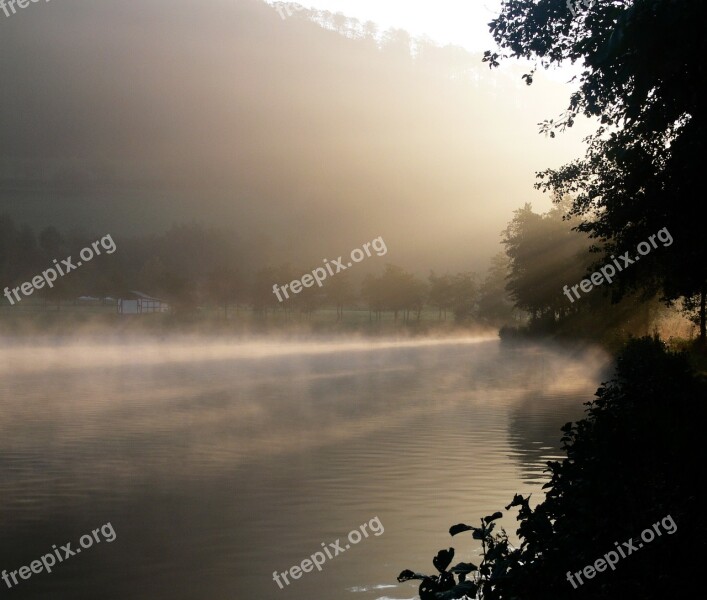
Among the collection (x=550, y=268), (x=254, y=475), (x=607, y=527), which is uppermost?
(x=550, y=268)

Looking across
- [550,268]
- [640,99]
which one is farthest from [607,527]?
[550,268]

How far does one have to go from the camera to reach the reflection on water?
13625 mm

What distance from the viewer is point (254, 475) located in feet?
72.5

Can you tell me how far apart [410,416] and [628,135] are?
14.3 meters

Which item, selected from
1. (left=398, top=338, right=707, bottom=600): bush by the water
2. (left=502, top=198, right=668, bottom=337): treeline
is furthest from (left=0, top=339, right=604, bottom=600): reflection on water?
(left=502, top=198, right=668, bottom=337): treeline

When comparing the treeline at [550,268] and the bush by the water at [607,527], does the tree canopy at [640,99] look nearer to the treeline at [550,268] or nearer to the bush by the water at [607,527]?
the bush by the water at [607,527]

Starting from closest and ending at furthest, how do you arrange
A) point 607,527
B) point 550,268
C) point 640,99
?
point 607,527 < point 640,99 < point 550,268

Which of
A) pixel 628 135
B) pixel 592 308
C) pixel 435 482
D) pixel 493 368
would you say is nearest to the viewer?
pixel 435 482

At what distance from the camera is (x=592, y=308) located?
251 feet

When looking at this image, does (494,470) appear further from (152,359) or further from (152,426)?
(152,359)

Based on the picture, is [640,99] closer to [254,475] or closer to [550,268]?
[254,475]

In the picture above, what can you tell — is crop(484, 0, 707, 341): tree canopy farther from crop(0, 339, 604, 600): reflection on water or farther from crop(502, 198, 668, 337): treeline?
crop(502, 198, 668, 337): treeline

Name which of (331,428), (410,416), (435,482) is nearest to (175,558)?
(435,482)

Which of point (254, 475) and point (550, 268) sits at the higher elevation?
point (550, 268)
